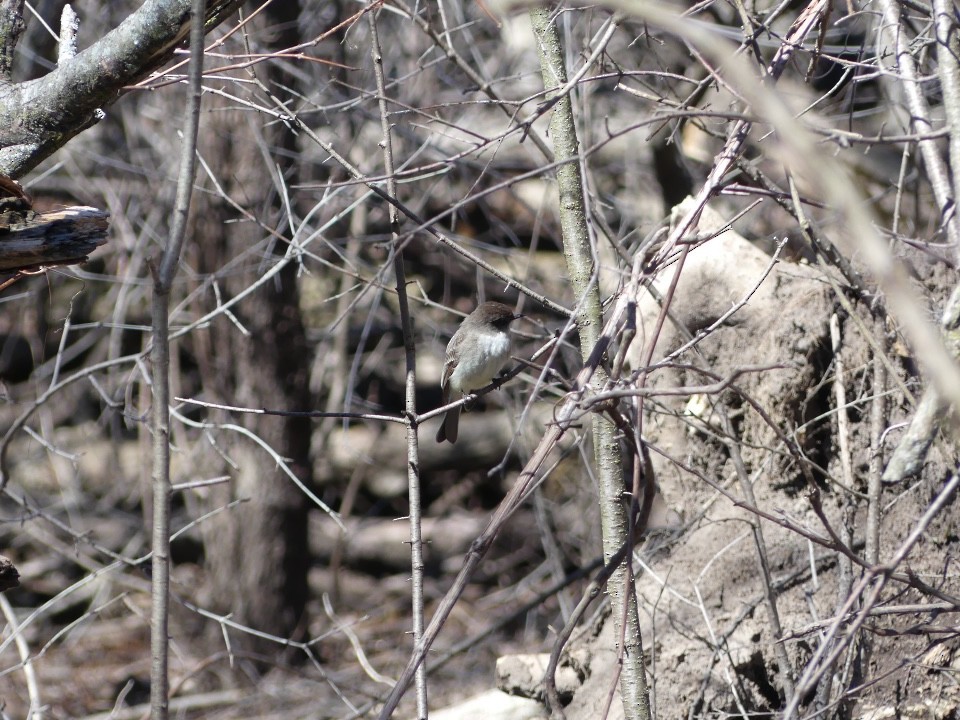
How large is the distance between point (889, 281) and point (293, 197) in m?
Result: 6.38

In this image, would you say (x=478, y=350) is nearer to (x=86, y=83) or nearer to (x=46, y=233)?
(x=86, y=83)

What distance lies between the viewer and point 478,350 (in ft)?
17.6

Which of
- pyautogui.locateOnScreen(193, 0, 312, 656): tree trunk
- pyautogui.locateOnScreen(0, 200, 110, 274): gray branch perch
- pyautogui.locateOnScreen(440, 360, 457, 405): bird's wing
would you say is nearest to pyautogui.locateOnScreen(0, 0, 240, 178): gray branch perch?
pyautogui.locateOnScreen(0, 200, 110, 274): gray branch perch

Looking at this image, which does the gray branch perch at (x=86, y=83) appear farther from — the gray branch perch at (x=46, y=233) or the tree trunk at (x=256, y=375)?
the tree trunk at (x=256, y=375)

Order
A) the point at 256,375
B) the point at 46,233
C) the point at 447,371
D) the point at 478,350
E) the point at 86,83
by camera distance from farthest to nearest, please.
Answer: the point at 256,375, the point at 447,371, the point at 478,350, the point at 86,83, the point at 46,233

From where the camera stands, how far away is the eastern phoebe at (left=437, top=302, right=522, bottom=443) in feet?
17.4

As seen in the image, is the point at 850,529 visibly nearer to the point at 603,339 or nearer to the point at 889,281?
the point at 603,339

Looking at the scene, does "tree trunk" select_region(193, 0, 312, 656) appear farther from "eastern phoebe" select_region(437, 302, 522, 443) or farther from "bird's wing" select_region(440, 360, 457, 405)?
"eastern phoebe" select_region(437, 302, 522, 443)

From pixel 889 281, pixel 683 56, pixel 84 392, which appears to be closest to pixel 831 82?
pixel 683 56

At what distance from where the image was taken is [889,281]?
131cm

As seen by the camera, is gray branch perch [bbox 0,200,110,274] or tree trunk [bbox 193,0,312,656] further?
tree trunk [bbox 193,0,312,656]

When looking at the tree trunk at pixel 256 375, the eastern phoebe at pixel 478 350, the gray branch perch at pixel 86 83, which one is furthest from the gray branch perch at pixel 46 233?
the tree trunk at pixel 256 375

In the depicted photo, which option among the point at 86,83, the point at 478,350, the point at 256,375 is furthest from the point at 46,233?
the point at 256,375

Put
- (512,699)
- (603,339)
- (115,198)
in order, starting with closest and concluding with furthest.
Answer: (603,339) → (512,699) → (115,198)
